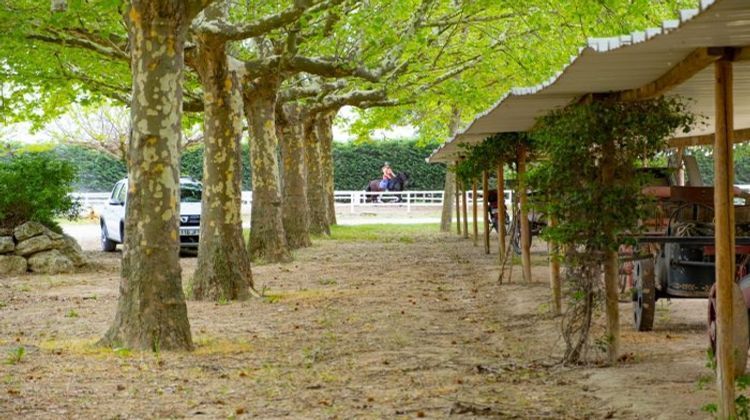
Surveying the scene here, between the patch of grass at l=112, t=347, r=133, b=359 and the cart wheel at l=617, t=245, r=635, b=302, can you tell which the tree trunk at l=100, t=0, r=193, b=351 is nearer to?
the patch of grass at l=112, t=347, r=133, b=359

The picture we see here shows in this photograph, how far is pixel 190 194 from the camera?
27.1m

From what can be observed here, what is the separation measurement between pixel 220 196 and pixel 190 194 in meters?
10.9

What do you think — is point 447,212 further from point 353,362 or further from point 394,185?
point 353,362

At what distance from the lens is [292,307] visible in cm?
1534

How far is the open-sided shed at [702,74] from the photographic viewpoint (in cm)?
643

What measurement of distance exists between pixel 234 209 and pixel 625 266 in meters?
5.42

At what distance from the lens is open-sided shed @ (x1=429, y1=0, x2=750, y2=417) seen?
643 centimetres

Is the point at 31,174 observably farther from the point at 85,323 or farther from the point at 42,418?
the point at 42,418

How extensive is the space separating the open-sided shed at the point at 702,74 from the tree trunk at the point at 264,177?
11.7 meters

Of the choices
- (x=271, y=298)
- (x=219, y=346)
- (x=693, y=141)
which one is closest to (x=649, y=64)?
(x=219, y=346)

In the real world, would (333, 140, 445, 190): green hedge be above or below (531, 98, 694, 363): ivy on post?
above

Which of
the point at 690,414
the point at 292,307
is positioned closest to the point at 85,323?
the point at 292,307

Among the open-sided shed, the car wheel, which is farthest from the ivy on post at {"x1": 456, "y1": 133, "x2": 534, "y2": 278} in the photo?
A: the car wheel

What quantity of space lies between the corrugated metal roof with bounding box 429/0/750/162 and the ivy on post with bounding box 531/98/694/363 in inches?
9.9
